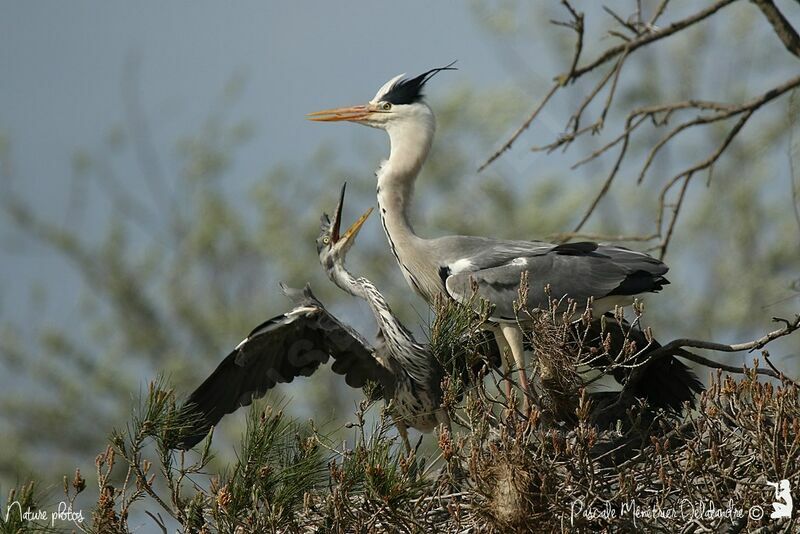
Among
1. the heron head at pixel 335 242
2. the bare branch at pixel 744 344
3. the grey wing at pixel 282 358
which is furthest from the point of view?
the heron head at pixel 335 242

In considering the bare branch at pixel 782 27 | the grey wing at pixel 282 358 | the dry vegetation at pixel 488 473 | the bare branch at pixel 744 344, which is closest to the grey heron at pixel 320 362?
the grey wing at pixel 282 358

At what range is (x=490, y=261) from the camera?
4.23 metres

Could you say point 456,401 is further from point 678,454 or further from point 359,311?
point 359,311

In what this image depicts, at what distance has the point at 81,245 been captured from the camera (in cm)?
1150

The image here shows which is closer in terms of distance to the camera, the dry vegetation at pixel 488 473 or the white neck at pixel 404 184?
the dry vegetation at pixel 488 473

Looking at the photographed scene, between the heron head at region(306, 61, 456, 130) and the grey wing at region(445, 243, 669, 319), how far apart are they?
89 centimetres

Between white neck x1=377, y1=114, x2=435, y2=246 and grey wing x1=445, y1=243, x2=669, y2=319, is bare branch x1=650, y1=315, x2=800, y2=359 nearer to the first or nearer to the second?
grey wing x1=445, y1=243, x2=669, y2=319

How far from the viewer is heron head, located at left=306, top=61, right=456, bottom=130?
490 cm

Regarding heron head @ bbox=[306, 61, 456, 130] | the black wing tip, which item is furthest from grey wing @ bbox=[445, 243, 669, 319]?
heron head @ bbox=[306, 61, 456, 130]

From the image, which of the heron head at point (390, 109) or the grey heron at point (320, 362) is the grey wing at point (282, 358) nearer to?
the grey heron at point (320, 362)

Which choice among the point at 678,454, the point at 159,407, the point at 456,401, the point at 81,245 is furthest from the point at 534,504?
the point at 81,245

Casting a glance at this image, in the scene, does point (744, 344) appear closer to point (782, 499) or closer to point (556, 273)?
point (782, 499)

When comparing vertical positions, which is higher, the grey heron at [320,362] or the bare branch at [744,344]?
the grey heron at [320,362]

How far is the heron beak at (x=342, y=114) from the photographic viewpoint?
194 inches
